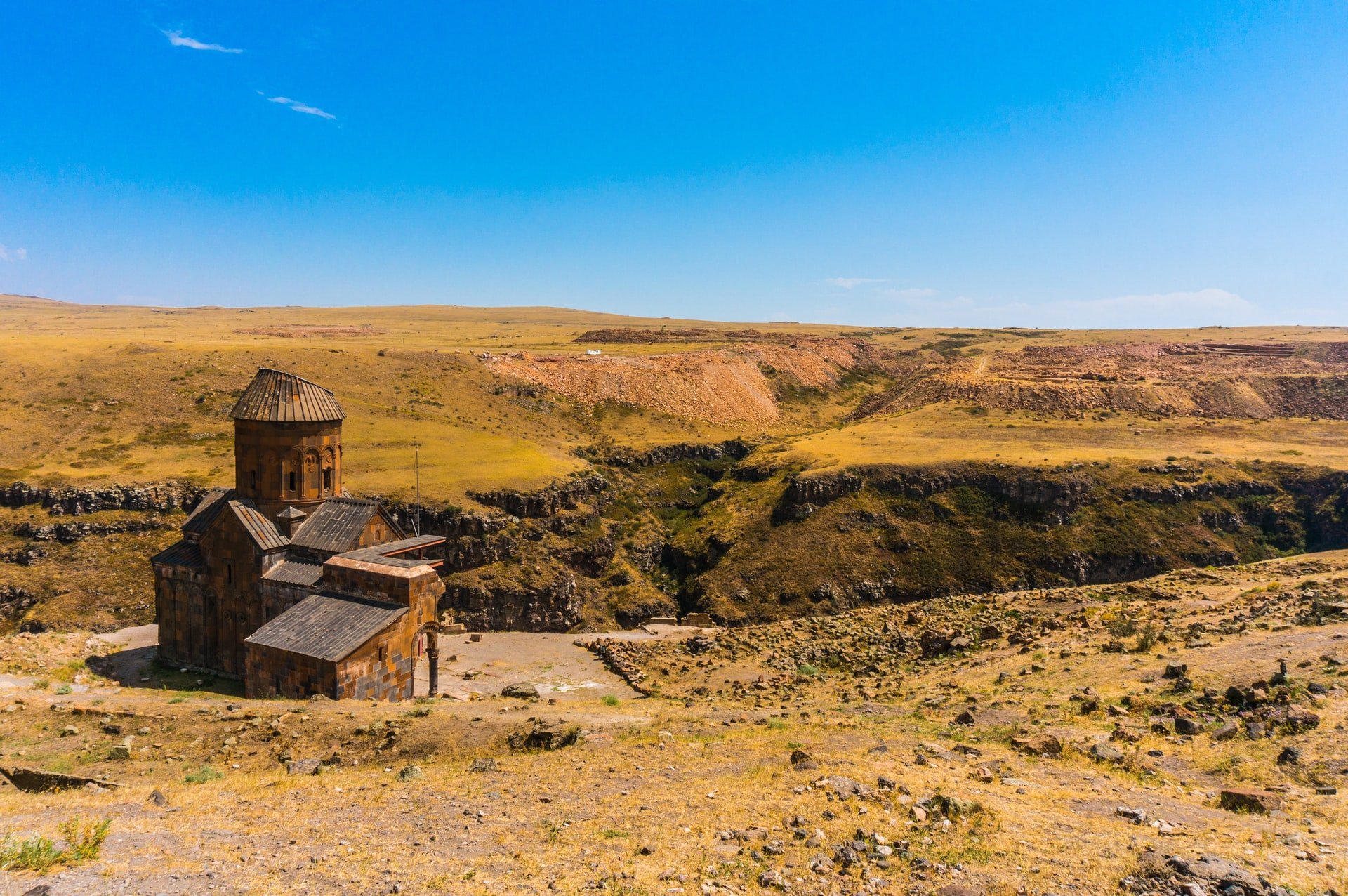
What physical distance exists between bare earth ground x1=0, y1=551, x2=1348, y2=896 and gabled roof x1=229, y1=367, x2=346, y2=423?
988 cm

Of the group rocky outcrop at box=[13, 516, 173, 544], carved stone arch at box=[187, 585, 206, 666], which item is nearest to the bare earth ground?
carved stone arch at box=[187, 585, 206, 666]

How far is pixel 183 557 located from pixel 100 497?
19.0 metres

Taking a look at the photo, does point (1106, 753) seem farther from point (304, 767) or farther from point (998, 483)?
point (998, 483)

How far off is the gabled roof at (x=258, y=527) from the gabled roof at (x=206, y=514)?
0.77 metres

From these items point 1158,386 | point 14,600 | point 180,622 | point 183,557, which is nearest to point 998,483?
point 1158,386

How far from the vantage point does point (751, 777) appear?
13914mm

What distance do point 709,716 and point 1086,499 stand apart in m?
35.8

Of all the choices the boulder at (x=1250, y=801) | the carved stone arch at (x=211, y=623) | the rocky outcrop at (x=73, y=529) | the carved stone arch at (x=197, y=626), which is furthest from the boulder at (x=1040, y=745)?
the rocky outcrop at (x=73, y=529)

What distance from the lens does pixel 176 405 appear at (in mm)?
57406

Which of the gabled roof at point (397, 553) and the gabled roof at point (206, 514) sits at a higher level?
the gabled roof at point (206, 514)

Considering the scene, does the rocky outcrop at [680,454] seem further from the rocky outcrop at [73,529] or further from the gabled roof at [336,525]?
the gabled roof at [336,525]

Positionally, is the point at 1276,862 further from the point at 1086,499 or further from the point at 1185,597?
the point at 1086,499

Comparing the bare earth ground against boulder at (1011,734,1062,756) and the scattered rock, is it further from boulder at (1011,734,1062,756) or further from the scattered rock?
the scattered rock

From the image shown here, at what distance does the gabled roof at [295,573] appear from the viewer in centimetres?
2602
